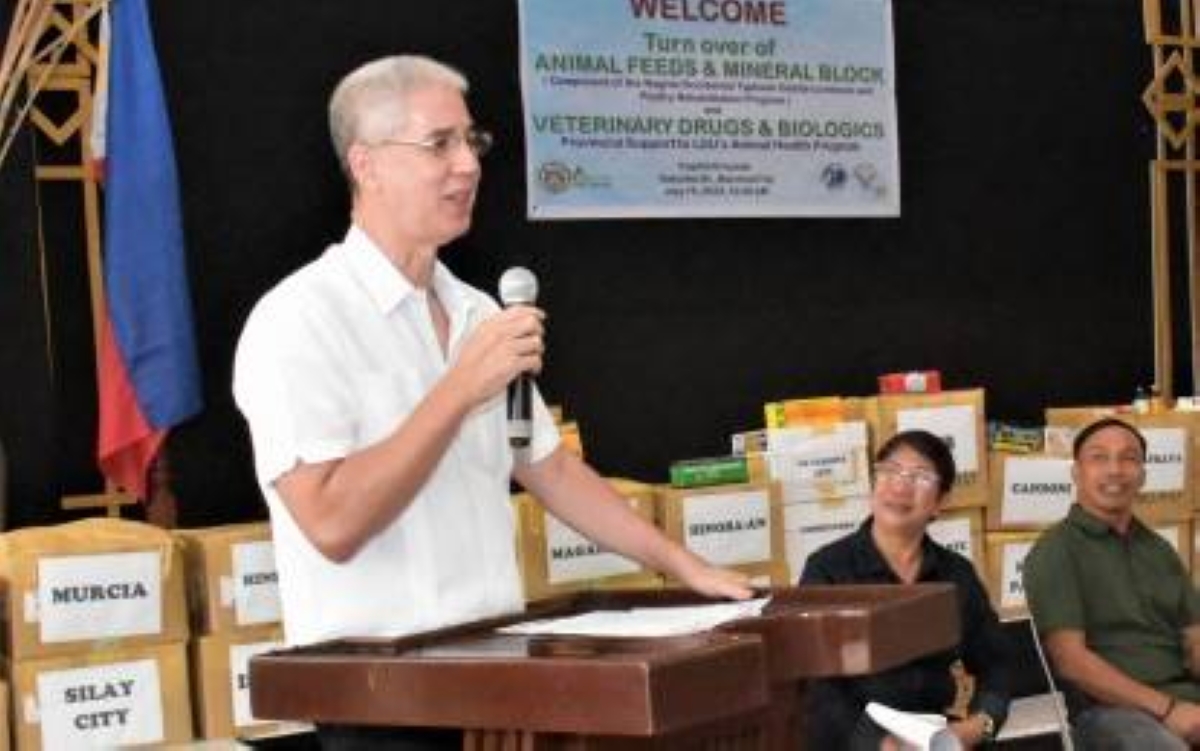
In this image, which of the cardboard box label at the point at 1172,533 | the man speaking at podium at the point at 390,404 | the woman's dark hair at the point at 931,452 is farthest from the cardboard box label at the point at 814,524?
the man speaking at podium at the point at 390,404

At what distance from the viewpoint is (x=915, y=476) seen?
368 centimetres

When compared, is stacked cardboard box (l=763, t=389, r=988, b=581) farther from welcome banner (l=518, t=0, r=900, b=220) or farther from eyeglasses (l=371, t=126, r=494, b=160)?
eyeglasses (l=371, t=126, r=494, b=160)

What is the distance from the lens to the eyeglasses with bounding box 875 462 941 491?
3.67 metres

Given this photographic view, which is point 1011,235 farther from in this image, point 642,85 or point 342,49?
point 342,49

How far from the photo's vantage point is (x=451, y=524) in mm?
1901

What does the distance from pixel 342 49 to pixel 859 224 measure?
178 cm

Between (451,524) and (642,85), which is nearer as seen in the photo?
(451,524)

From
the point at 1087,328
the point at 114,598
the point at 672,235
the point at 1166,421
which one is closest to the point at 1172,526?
the point at 1166,421

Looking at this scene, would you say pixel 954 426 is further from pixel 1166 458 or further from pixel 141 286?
pixel 141 286

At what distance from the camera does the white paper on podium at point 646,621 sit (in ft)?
5.28

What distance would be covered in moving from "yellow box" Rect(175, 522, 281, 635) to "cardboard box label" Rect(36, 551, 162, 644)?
0.37ft

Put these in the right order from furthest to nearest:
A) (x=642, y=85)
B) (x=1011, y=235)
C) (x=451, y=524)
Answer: (x=1011, y=235)
(x=642, y=85)
(x=451, y=524)

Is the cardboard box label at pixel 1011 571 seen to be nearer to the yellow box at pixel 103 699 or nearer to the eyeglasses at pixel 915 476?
the eyeglasses at pixel 915 476

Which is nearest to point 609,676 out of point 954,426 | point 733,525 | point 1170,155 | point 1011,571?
point 733,525
